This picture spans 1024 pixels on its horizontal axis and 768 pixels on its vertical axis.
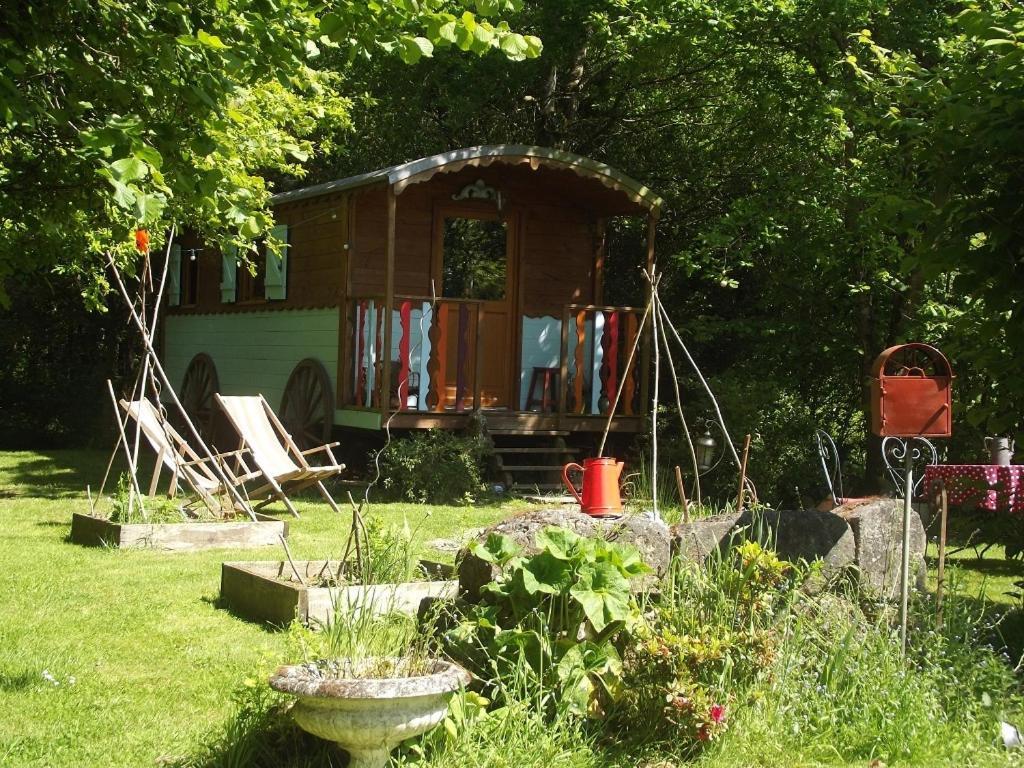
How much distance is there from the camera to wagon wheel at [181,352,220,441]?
1597 centimetres

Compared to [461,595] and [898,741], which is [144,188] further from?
[898,741]

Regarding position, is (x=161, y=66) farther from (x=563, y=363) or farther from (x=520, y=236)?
(x=520, y=236)

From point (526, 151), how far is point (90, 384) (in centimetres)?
986

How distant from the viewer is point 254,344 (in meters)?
15.0

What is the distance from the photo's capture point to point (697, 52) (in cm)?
1315

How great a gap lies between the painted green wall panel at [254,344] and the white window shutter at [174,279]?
0.27 m

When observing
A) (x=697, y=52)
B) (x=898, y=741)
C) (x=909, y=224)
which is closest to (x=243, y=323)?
(x=697, y=52)

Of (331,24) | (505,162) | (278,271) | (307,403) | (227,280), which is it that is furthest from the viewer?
(227,280)

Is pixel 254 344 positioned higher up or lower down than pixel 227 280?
lower down

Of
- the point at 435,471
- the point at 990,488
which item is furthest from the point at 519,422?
the point at 990,488

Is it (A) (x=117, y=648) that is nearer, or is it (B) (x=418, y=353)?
(A) (x=117, y=648)

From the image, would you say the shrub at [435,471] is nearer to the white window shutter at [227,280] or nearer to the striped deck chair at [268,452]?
the striped deck chair at [268,452]

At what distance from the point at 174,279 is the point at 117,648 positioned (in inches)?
522

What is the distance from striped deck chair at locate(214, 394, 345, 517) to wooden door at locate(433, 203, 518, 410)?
6.69ft
